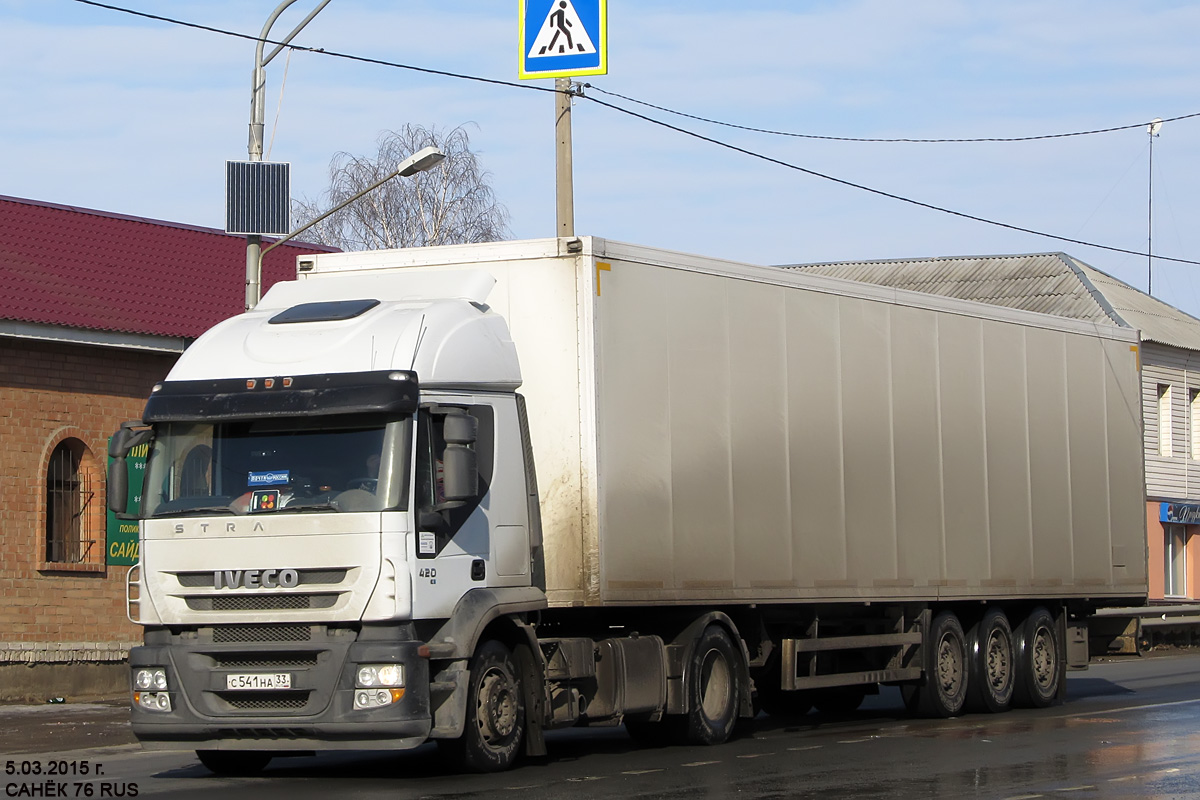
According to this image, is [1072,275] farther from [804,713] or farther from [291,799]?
[291,799]

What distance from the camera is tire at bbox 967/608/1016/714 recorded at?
1766 centimetres

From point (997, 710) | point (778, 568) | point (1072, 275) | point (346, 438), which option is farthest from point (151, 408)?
point (1072, 275)

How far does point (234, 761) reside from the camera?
A: 12672 mm

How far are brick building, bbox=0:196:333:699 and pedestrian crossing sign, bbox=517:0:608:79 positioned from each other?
6510 millimetres

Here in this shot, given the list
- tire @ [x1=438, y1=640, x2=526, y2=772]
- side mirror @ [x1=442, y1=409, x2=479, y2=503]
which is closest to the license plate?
tire @ [x1=438, y1=640, x2=526, y2=772]

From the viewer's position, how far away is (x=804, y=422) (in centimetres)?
1510

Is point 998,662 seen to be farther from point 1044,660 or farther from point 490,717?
point 490,717

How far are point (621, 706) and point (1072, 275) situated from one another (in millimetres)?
36548

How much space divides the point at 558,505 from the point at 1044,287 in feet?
121

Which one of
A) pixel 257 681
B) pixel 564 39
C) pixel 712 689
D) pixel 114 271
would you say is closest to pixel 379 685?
pixel 257 681

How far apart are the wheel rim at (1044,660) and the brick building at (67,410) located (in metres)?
10.9

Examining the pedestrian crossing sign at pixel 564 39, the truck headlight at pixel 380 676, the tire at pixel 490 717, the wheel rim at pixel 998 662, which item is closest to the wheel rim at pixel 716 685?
the tire at pixel 490 717

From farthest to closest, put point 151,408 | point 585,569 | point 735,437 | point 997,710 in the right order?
point 997,710 < point 735,437 < point 585,569 < point 151,408

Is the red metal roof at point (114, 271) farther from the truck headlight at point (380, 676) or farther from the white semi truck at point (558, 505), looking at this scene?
the truck headlight at point (380, 676)
